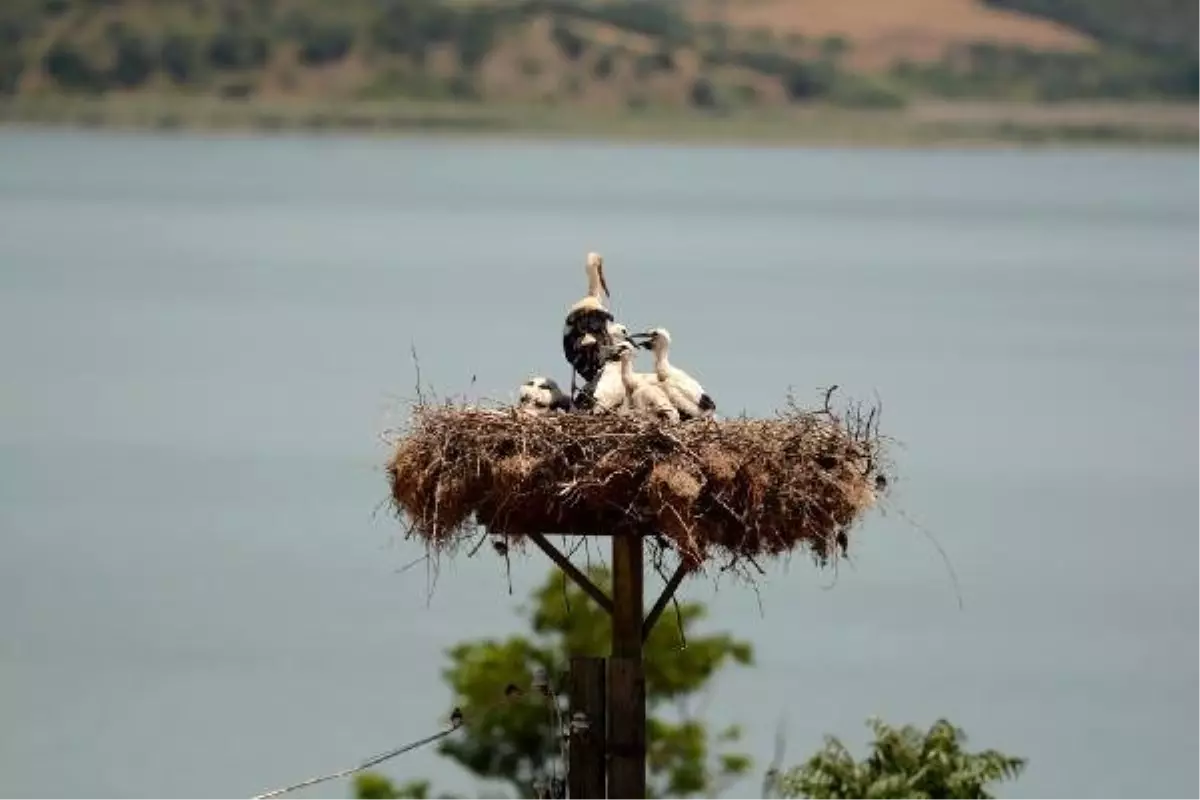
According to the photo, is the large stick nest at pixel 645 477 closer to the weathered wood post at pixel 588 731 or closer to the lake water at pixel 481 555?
the weathered wood post at pixel 588 731

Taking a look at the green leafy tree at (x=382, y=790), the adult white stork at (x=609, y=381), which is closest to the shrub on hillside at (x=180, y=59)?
the green leafy tree at (x=382, y=790)

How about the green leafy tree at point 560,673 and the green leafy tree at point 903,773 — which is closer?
the green leafy tree at point 903,773

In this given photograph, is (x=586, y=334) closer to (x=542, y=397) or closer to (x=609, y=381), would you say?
(x=609, y=381)

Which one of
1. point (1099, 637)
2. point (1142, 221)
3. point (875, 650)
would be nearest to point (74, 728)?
point (875, 650)

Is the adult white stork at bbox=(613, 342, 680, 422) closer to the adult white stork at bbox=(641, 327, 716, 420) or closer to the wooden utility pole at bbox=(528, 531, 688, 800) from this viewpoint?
the adult white stork at bbox=(641, 327, 716, 420)

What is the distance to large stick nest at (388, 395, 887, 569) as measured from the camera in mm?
11930

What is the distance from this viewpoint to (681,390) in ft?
40.6

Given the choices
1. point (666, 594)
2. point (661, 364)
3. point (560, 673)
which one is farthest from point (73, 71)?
point (666, 594)

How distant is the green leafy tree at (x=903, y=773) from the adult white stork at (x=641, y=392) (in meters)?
5.68

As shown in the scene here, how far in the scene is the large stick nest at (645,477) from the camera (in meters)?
11.9

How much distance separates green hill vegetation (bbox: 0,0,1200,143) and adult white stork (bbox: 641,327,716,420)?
16200 centimetres

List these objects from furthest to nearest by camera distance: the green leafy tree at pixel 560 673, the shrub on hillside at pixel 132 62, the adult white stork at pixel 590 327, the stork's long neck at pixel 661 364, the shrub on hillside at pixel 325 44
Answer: the shrub on hillside at pixel 325 44 < the shrub on hillside at pixel 132 62 < the green leafy tree at pixel 560 673 < the adult white stork at pixel 590 327 < the stork's long neck at pixel 661 364

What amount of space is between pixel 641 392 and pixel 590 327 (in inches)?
19.5

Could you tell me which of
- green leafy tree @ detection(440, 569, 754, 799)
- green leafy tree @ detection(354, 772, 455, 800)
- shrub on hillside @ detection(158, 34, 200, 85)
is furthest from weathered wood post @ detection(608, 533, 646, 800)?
shrub on hillside @ detection(158, 34, 200, 85)
